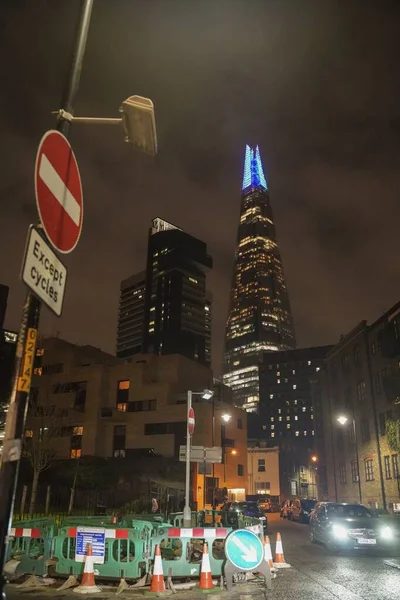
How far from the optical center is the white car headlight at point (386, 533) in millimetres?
15512

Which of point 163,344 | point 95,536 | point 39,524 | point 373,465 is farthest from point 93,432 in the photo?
point 163,344

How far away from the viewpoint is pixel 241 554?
9070 millimetres

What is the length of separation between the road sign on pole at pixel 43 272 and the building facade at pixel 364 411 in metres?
29.9

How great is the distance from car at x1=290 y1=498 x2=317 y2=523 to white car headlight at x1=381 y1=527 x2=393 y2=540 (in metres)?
20.0

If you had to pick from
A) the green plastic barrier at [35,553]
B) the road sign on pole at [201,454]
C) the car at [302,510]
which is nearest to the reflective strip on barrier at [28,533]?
the green plastic barrier at [35,553]

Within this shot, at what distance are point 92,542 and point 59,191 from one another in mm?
8580

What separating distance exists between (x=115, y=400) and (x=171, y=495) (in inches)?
699

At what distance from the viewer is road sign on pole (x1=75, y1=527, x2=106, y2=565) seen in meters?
10.1

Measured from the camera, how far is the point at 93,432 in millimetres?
56125

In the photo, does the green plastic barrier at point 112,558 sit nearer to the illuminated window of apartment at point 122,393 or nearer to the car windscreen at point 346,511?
the car windscreen at point 346,511

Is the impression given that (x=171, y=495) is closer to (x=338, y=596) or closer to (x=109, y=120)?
(x=338, y=596)

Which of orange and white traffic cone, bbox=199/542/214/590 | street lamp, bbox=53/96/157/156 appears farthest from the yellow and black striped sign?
orange and white traffic cone, bbox=199/542/214/590

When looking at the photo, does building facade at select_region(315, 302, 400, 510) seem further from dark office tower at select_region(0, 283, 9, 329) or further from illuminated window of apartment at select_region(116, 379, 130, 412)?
dark office tower at select_region(0, 283, 9, 329)

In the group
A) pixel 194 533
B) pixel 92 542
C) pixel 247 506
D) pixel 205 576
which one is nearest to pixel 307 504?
pixel 247 506
